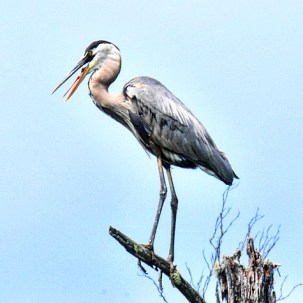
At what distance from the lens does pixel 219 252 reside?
8.66 meters

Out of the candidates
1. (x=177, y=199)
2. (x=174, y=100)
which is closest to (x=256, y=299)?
(x=177, y=199)

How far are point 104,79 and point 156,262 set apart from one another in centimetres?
286

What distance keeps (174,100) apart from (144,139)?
0.56m

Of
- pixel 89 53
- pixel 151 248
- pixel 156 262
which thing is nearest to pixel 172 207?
pixel 151 248

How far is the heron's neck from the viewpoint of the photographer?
36.1ft

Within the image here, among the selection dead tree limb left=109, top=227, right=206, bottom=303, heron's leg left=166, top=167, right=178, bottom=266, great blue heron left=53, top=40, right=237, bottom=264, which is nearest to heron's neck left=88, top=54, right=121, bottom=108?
great blue heron left=53, top=40, right=237, bottom=264

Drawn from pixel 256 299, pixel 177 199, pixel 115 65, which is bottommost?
pixel 256 299

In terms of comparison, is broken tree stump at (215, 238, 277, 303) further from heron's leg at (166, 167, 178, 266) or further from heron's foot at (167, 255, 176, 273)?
heron's leg at (166, 167, 178, 266)

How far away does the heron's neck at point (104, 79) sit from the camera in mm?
11008

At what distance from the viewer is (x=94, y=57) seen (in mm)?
11250

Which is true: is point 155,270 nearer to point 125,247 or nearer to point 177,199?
point 125,247

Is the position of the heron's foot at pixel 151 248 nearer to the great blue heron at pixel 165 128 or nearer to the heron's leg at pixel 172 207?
the heron's leg at pixel 172 207

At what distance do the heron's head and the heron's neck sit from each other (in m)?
0.05

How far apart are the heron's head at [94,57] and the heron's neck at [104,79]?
0.15 feet
